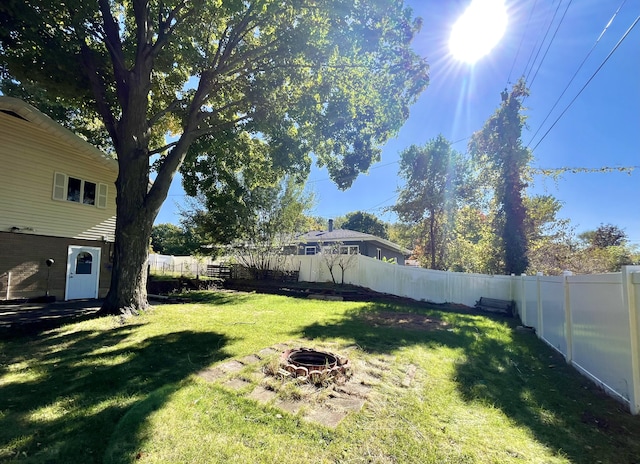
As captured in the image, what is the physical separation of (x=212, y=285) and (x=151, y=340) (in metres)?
11.2

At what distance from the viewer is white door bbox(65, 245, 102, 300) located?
10352 mm

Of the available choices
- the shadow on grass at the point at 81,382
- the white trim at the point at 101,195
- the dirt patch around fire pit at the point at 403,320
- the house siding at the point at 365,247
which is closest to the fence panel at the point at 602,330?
the dirt patch around fire pit at the point at 403,320

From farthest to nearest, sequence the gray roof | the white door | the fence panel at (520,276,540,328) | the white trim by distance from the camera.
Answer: the gray roof → the white trim → the white door → the fence panel at (520,276,540,328)

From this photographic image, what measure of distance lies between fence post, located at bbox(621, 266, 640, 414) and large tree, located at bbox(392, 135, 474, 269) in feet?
46.8

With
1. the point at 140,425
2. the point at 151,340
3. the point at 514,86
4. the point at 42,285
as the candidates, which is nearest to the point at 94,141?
the point at 42,285

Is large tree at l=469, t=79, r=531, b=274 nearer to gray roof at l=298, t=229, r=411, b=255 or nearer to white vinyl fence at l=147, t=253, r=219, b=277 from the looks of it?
gray roof at l=298, t=229, r=411, b=255

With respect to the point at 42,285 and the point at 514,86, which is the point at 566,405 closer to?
the point at 42,285

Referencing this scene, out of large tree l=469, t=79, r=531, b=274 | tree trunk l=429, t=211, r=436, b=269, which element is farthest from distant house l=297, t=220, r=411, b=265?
large tree l=469, t=79, r=531, b=274

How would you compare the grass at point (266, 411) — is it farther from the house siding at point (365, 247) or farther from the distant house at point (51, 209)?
the house siding at point (365, 247)

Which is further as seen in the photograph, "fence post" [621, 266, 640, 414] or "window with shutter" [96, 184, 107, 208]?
"window with shutter" [96, 184, 107, 208]

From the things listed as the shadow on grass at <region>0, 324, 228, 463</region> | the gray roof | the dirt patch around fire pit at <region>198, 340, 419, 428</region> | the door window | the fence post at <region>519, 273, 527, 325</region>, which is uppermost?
the gray roof

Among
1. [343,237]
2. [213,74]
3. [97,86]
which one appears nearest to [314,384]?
[213,74]

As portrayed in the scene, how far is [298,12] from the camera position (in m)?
7.53

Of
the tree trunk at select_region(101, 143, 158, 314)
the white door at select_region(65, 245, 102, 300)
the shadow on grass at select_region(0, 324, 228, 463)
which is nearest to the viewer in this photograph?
the shadow on grass at select_region(0, 324, 228, 463)
